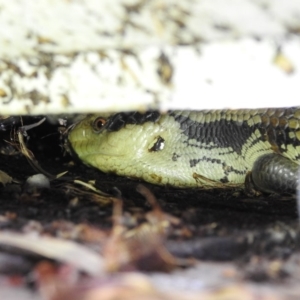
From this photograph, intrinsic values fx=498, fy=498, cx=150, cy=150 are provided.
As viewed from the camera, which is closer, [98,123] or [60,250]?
[60,250]

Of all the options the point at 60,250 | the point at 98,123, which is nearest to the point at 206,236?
the point at 60,250

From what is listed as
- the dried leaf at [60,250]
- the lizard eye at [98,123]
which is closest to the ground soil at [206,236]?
the dried leaf at [60,250]

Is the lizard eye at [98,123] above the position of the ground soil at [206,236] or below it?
below

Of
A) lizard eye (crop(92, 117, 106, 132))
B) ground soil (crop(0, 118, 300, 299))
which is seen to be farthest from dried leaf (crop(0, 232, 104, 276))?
lizard eye (crop(92, 117, 106, 132))

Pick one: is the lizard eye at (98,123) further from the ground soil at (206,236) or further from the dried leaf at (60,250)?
the dried leaf at (60,250)

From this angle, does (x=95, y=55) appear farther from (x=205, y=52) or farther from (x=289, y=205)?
(x=289, y=205)

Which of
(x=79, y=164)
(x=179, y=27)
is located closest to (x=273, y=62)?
(x=179, y=27)

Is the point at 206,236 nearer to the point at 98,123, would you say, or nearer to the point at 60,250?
the point at 60,250

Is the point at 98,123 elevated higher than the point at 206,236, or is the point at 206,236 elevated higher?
the point at 206,236

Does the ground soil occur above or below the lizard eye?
above

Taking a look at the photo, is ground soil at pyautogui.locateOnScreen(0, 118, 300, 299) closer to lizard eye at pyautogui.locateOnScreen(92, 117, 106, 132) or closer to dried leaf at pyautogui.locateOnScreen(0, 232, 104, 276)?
dried leaf at pyautogui.locateOnScreen(0, 232, 104, 276)
